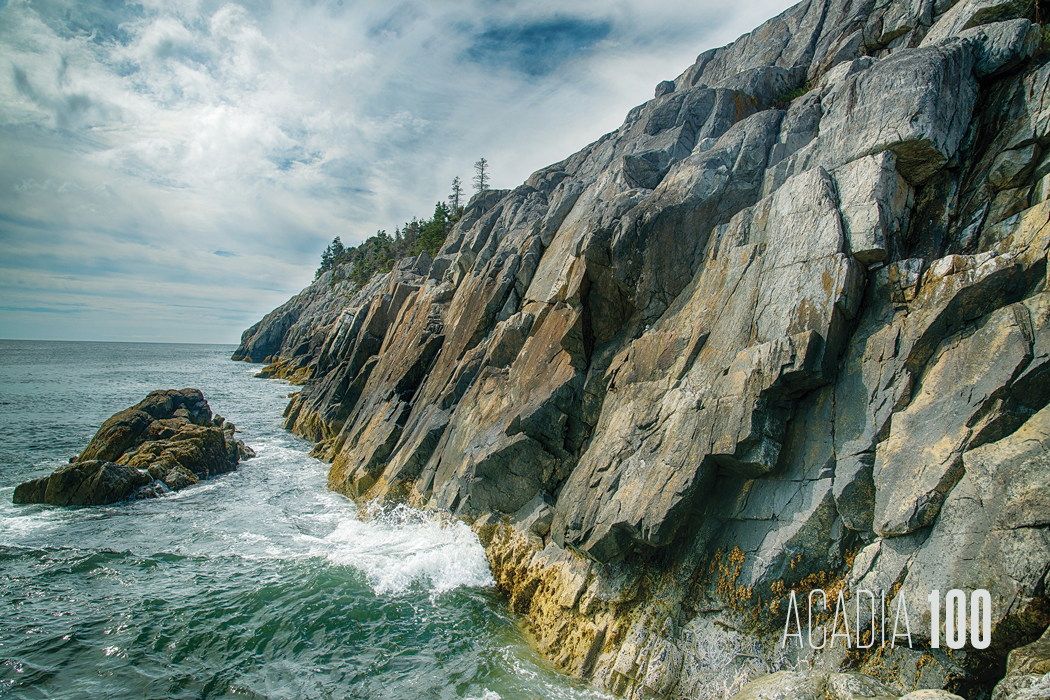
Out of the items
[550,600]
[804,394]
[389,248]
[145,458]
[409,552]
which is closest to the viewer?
[804,394]

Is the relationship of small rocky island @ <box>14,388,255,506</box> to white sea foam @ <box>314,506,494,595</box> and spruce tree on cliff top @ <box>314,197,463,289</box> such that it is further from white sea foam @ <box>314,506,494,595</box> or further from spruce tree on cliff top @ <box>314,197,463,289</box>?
spruce tree on cliff top @ <box>314,197,463,289</box>

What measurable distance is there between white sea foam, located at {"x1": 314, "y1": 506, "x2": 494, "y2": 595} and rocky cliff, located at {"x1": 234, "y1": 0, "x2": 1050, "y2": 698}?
722mm

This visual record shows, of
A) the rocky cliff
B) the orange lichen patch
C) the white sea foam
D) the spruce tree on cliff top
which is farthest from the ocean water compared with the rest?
the spruce tree on cliff top

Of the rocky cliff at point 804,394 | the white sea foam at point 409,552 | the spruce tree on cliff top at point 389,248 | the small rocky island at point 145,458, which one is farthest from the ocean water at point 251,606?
the spruce tree on cliff top at point 389,248

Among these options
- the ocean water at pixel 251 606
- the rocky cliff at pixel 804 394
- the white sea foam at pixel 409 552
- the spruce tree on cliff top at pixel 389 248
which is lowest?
the ocean water at pixel 251 606

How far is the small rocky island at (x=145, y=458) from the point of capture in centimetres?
1986

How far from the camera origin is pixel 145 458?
927 inches

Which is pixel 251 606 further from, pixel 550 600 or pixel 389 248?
pixel 389 248

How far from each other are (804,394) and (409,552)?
12581 millimetres

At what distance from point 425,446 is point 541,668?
35.6 feet

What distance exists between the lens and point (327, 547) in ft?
53.5

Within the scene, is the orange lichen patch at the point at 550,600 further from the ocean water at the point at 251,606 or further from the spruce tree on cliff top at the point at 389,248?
the spruce tree on cliff top at the point at 389,248

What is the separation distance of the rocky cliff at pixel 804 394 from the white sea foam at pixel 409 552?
72cm

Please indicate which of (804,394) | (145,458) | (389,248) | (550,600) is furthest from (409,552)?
(389,248)
